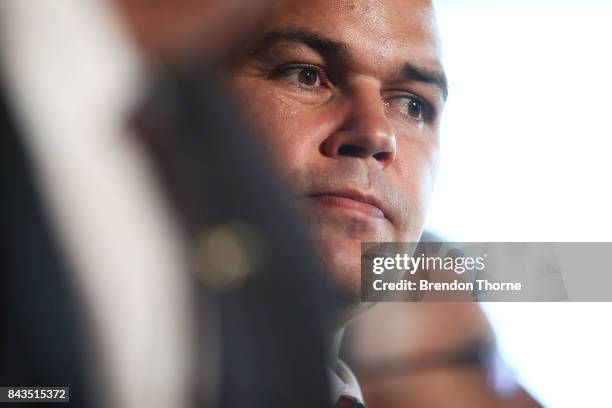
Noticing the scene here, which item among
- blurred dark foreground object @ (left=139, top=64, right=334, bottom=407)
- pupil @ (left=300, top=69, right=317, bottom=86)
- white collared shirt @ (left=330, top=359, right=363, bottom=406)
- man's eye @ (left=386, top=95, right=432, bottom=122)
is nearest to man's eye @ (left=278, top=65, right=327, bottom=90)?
pupil @ (left=300, top=69, right=317, bottom=86)

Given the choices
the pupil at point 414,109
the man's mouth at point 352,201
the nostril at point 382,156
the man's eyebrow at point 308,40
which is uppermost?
the man's eyebrow at point 308,40

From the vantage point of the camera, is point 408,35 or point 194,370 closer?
point 194,370

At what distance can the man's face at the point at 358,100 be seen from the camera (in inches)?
50.7

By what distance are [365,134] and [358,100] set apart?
0.08m

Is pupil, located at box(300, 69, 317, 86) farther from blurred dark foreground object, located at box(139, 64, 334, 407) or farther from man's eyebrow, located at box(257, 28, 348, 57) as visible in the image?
blurred dark foreground object, located at box(139, 64, 334, 407)

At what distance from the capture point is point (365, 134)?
4.24ft

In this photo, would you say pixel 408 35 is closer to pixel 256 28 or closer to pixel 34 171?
pixel 256 28

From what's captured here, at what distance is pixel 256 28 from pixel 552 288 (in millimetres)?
694

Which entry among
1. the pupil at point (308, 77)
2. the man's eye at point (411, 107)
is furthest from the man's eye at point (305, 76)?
the man's eye at point (411, 107)

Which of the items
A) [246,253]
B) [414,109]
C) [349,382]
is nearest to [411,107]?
[414,109]

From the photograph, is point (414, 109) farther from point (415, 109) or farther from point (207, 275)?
point (207, 275)

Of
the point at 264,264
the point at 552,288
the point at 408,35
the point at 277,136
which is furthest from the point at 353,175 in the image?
the point at 264,264

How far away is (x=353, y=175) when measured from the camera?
1.29 metres

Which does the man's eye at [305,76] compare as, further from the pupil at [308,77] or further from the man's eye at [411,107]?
the man's eye at [411,107]
